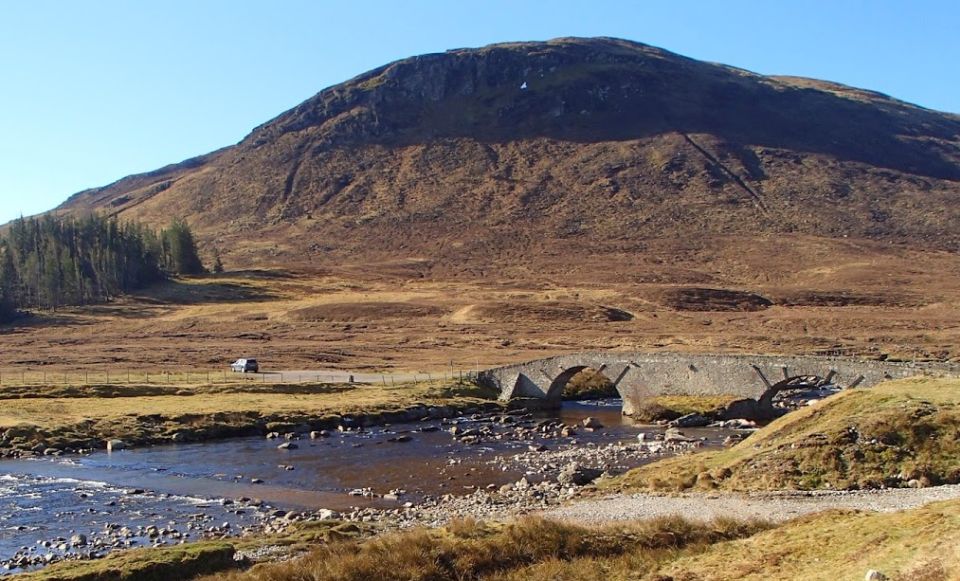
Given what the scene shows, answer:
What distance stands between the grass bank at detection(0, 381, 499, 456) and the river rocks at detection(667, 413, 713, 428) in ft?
58.6

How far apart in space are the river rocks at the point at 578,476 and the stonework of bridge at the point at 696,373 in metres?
22.6

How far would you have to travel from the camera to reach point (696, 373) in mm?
65188

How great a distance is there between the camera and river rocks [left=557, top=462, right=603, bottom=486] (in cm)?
3822

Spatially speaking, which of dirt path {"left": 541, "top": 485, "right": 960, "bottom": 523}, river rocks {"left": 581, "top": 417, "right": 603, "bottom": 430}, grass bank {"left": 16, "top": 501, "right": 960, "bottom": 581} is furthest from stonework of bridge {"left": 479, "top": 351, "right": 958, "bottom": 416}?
grass bank {"left": 16, "top": 501, "right": 960, "bottom": 581}

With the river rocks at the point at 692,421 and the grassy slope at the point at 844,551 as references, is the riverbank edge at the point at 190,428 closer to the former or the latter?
the river rocks at the point at 692,421

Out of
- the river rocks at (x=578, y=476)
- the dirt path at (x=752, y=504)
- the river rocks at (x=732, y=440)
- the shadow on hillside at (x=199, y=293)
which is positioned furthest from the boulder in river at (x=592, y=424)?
the shadow on hillside at (x=199, y=293)

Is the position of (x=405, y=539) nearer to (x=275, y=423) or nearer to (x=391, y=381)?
(x=275, y=423)

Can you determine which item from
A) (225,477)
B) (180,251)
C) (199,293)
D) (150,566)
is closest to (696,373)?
(225,477)

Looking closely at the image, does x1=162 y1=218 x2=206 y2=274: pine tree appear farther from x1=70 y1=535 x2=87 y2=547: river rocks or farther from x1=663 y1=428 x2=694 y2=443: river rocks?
x1=70 y1=535 x2=87 y2=547: river rocks

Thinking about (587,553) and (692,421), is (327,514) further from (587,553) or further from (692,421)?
(692,421)

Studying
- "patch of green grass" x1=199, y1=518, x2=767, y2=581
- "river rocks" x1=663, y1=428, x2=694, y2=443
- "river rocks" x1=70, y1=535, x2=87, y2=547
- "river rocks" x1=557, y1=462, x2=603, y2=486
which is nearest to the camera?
"patch of green grass" x1=199, y1=518, x2=767, y2=581

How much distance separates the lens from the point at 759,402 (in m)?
61.7

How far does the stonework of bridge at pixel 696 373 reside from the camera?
5484cm

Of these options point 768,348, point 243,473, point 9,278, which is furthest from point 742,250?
point 243,473
